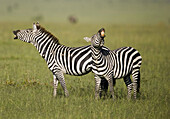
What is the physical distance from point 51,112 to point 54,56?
166 centimetres

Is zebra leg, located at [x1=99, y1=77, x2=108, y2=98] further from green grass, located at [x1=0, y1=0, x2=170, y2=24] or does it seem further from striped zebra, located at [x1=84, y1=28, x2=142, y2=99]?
green grass, located at [x1=0, y1=0, x2=170, y2=24]

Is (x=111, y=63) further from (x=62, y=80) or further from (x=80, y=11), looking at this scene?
(x=80, y=11)

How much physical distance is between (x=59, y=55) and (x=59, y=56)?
24 mm

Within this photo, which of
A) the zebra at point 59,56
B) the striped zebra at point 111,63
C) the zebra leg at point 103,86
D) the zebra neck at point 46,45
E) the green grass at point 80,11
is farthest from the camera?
the green grass at point 80,11

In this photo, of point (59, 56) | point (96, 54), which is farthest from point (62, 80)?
point (96, 54)

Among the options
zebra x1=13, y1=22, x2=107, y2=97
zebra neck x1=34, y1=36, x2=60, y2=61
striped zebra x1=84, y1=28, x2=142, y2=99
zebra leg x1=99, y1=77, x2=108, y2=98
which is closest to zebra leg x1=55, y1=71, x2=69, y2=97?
zebra x1=13, y1=22, x2=107, y2=97

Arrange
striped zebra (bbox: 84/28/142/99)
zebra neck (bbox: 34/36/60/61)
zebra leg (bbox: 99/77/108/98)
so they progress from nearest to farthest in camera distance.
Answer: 1. striped zebra (bbox: 84/28/142/99)
2. zebra leg (bbox: 99/77/108/98)
3. zebra neck (bbox: 34/36/60/61)

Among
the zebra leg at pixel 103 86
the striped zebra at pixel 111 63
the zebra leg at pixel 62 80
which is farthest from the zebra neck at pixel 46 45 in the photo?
the zebra leg at pixel 103 86

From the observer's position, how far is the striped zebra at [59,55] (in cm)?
700

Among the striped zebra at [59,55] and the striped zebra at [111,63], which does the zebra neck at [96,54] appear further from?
the striped zebra at [59,55]

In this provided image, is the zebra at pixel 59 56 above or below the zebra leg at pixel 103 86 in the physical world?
above

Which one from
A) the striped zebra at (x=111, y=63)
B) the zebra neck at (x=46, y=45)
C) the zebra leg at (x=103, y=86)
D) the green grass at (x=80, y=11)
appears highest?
the green grass at (x=80, y=11)

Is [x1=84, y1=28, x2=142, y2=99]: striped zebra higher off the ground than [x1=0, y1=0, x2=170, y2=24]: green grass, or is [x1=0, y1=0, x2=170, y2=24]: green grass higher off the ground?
[x1=0, y1=0, x2=170, y2=24]: green grass

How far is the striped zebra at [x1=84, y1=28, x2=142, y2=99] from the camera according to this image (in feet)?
20.9
